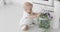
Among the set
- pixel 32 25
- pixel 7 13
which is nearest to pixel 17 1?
pixel 7 13

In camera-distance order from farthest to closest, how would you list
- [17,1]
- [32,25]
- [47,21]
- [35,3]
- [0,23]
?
1. [17,1]
2. [35,3]
3. [0,23]
4. [32,25]
5. [47,21]

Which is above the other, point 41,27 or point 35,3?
point 35,3

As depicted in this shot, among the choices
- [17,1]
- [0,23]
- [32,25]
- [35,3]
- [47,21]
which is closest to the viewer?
[47,21]

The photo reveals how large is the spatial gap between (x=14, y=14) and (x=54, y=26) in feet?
1.50

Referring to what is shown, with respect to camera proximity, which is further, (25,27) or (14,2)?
(14,2)

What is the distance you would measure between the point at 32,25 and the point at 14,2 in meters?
0.55

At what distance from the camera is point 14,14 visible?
4.59 feet

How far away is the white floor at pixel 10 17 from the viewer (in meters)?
1.20

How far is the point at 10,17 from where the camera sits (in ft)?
4.45

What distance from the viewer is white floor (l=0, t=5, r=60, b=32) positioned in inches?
47.1

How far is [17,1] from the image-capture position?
159cm

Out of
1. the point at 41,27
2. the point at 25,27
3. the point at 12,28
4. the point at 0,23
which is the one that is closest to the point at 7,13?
the point at 0,23

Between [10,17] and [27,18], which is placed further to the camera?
[10,17]

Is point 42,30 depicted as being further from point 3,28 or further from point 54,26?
point 3,28
